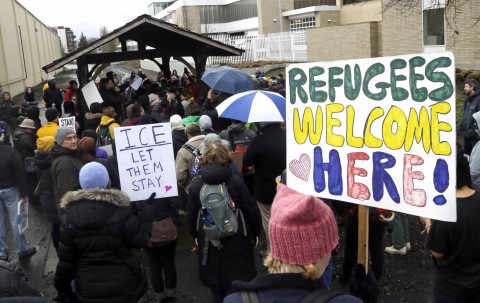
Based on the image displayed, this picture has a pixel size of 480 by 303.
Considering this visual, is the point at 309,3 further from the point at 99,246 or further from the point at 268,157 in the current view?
the point at 99,246

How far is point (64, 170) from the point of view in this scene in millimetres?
4891

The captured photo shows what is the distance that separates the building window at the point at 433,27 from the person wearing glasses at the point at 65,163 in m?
19.3

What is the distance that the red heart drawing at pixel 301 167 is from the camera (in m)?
3.20

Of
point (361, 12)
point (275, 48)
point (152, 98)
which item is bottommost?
point (152, 98)

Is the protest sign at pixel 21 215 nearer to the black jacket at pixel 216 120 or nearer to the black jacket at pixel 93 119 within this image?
the black jacket at pixel 93 119

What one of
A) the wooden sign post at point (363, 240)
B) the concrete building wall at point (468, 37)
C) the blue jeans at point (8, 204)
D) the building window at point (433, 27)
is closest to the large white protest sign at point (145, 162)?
the wooden sign post at point (363, 240)

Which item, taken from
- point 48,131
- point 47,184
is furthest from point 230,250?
point 48,131

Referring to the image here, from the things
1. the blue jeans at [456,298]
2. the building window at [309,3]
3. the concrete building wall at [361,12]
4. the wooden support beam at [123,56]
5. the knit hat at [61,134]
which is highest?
the building window at [309,3]

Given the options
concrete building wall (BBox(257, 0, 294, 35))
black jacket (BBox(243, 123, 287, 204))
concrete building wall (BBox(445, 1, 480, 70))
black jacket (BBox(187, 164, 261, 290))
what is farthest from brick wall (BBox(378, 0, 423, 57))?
concrete building wall (BBox(257, 0, 294, 35))

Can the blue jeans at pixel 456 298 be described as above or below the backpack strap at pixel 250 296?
below

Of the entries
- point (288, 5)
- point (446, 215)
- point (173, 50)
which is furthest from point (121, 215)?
point (288, 5)

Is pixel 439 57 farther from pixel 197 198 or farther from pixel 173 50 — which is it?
pixel 173 50

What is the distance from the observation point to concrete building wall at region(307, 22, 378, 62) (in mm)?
25391

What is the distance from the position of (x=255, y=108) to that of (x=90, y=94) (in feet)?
19.2
